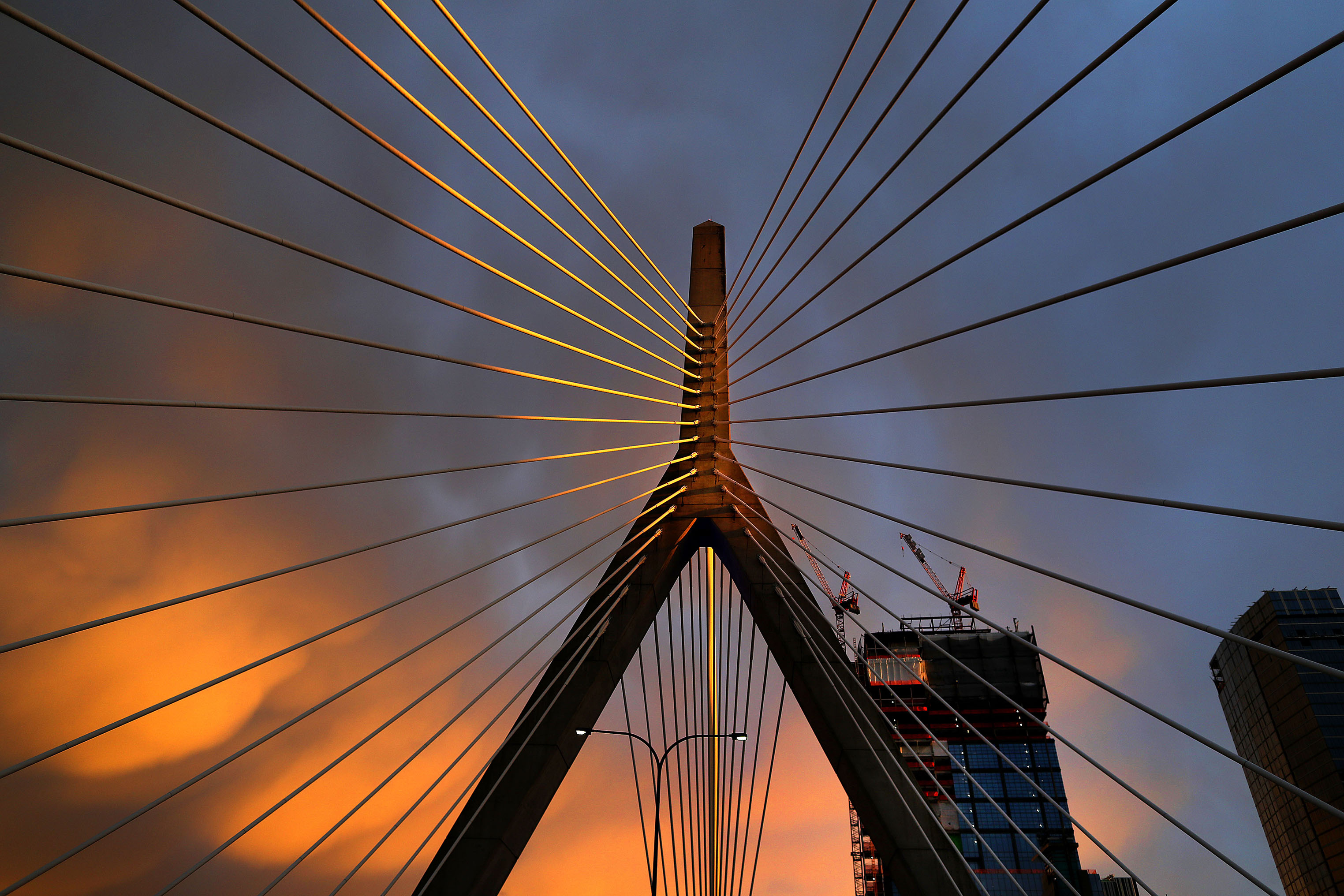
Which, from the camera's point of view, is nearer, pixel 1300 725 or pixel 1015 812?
pixel 1300 725

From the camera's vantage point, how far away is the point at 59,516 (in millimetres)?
5328

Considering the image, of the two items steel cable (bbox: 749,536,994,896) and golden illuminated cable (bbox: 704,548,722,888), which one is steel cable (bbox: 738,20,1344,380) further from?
golden illuminated cable (bbox: 704,548,722,888)

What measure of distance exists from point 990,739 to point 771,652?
117 metres

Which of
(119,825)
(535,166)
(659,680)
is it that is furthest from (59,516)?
(659,680)

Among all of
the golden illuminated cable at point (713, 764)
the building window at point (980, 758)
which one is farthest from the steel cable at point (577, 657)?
the building window at point (980, 758)

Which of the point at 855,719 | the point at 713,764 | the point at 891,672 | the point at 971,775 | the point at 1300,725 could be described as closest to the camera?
the point at 855,719

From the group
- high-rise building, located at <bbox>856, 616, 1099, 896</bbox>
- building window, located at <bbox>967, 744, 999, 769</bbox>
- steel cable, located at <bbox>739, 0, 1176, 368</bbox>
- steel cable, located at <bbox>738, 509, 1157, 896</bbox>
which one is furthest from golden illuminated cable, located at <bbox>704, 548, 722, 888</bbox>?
building window, located at <bbox>967, 744, 999, 769</bbox>

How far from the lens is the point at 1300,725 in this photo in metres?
113

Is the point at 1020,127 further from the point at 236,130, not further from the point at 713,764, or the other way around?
the point at 713,764

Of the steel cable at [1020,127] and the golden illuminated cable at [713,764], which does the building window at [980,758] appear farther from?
the steel cable at [1020,127]

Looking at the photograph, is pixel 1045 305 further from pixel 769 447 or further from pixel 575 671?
pixel 575 671

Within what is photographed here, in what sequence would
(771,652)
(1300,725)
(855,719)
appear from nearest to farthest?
1. (855,719)
2. (771,652)
3. (1300,725)

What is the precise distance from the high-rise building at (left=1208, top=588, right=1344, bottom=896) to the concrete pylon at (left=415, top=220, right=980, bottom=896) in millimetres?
116918


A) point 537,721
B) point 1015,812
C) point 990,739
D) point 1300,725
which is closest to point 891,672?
point 990,739
